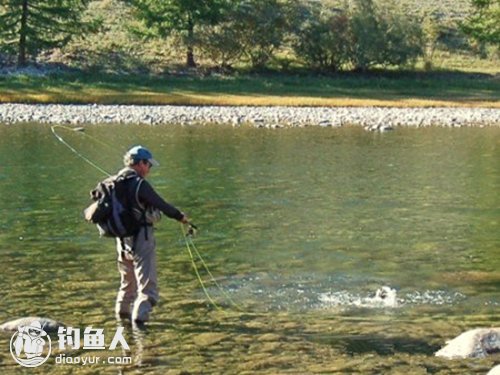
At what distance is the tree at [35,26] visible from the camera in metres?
69.8

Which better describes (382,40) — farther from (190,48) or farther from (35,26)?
(35,26)

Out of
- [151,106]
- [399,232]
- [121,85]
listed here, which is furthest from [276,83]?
[399,232]

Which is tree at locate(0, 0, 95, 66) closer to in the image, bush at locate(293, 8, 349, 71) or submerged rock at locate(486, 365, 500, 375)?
bush at locate(293, 8, 349, 71)

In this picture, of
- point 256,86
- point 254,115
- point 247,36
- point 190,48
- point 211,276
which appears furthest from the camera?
point 247,36

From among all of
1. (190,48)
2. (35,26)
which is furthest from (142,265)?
(190,48)

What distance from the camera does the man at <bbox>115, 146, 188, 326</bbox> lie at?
473 inches

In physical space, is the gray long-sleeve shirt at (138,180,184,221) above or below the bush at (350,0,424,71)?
below

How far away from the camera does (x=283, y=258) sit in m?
17.0

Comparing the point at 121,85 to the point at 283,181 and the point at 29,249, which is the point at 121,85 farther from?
the point at 29,249

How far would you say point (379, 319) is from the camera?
42.5 ft

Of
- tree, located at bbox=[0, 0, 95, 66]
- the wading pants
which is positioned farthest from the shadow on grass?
the wading pants

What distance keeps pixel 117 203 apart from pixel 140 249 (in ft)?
1.96

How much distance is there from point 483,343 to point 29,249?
8294mm

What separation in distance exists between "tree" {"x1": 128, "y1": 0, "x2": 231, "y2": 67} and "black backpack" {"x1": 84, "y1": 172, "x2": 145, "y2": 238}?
202 ft
